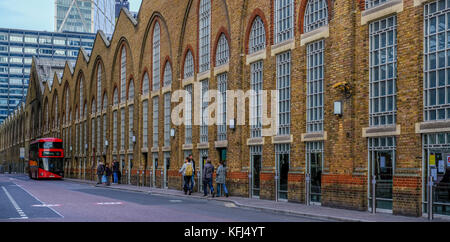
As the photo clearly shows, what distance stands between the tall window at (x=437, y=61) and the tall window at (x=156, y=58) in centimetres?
2444

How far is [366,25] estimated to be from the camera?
733 inches

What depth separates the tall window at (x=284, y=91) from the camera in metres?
23.2

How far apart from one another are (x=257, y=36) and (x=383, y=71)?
29.7ft

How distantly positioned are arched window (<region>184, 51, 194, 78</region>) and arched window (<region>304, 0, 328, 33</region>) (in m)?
12.4

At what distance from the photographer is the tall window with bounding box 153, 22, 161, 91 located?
3912 centimetres

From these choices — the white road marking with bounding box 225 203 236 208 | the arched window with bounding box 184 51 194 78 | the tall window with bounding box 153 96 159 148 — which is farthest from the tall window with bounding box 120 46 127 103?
the white road marking with bounding box 225 203 236 208

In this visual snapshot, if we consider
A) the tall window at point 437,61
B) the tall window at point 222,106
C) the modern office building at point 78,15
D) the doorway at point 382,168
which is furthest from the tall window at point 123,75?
the modern office building at point 78,15

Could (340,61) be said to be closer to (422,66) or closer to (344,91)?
(344,91)

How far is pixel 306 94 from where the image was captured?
21.9 m

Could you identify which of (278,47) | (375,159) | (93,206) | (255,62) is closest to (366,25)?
(375,159)

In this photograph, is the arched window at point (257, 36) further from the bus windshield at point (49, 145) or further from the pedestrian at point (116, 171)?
the bus windshield at point (49, 145)

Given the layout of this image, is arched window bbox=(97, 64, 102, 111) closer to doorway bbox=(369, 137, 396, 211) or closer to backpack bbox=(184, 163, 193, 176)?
backpack bbox=(184, 163, 193, 176)
